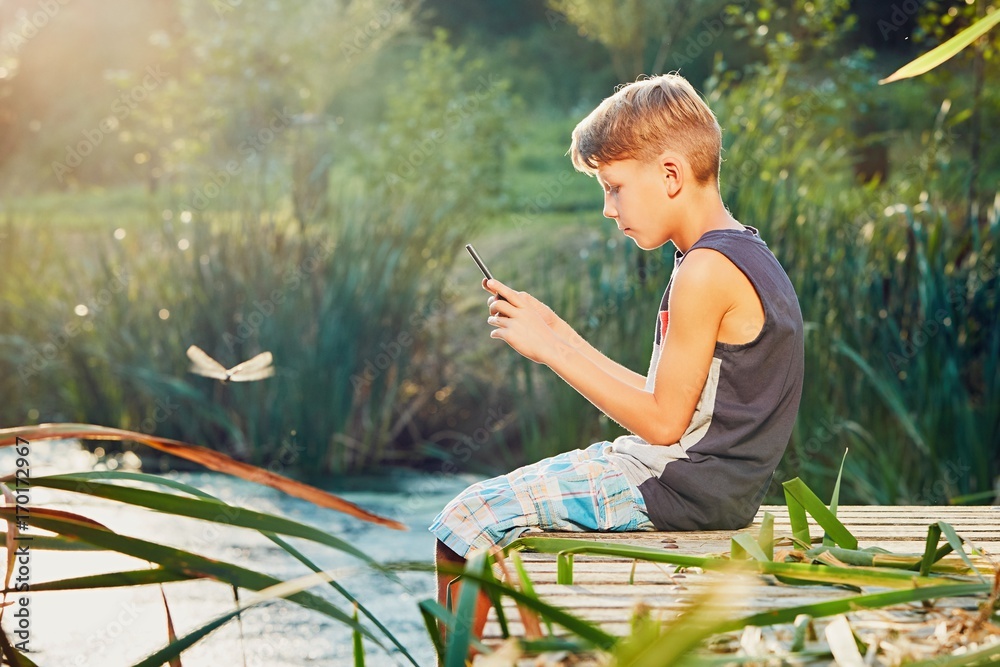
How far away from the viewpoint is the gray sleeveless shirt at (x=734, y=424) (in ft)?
5.53

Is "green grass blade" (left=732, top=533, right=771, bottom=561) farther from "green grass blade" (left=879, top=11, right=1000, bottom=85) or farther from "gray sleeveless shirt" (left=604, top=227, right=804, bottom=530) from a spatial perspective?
"green grass blade" (left=879, top=11, right=1000, bottom=85)

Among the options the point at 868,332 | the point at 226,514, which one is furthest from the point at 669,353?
the point at 868,332

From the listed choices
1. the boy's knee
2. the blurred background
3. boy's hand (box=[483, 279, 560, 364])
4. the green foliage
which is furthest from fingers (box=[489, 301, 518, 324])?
the green foliage

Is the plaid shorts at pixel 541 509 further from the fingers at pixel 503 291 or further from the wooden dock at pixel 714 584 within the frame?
the fingers at pixel 503 291

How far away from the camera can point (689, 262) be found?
1688 millimetres

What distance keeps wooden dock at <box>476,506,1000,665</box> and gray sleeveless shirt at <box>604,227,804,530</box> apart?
47 millimetres

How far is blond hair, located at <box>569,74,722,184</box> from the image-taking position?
177 cm

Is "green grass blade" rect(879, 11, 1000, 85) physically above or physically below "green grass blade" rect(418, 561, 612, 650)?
above

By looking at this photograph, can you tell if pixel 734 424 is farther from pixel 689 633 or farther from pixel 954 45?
pixel 689 633

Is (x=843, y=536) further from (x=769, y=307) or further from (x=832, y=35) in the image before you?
(x=832, y=35)

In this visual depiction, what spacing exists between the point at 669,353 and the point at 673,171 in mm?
307

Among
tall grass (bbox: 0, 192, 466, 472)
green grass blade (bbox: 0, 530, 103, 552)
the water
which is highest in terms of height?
green grass blade (bbox: 0, 530, 103, 552)

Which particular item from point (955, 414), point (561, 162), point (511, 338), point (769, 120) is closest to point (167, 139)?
point (561, 162)

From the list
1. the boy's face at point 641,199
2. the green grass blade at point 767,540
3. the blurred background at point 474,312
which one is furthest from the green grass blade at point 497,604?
the blurred background at point 474,312
